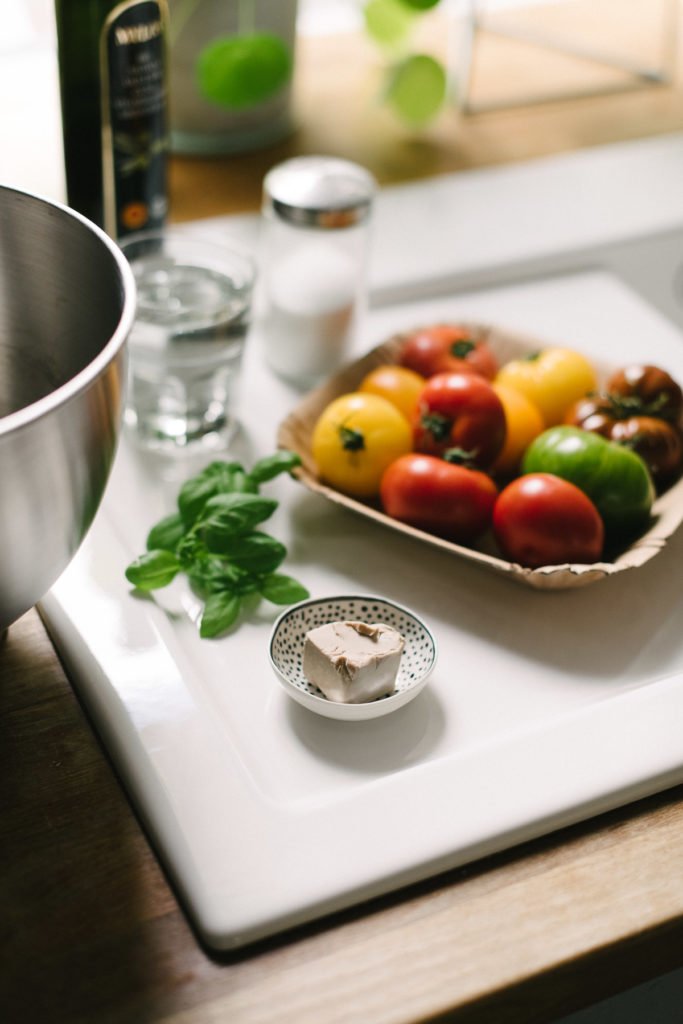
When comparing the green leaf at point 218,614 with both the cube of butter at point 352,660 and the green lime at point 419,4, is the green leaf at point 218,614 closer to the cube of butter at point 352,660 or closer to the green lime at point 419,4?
the cube of butter at point 352,660

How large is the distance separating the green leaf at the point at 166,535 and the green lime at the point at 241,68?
1.55 feet

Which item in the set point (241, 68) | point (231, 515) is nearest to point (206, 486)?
point (231, 515)

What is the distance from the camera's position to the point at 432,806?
1.89 ft

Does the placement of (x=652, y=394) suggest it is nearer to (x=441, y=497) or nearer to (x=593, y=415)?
(x=593, y=415)

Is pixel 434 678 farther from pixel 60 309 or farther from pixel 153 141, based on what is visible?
pixel 153 141

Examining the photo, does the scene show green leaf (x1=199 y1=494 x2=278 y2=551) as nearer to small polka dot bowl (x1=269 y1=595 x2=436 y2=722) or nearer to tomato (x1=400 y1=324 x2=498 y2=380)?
small polka dot bowl (x1=269 y1=595 x2=436 y2=722)

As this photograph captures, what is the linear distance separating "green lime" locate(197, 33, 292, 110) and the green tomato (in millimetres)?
474

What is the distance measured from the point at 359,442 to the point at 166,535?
0.13 metres

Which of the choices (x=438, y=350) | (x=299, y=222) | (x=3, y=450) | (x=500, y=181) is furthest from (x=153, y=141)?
(x=3, y=450)

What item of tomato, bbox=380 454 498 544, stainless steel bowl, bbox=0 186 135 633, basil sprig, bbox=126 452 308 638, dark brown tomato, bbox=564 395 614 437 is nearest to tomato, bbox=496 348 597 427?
dark brown tomato, bbox=564 395 614 437

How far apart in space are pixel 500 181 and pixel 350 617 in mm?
610

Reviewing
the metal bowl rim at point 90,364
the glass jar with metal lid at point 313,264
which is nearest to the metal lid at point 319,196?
the glass jar with metal lid at point 313,264

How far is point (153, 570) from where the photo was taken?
68 cm

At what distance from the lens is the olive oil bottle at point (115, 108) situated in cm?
82
